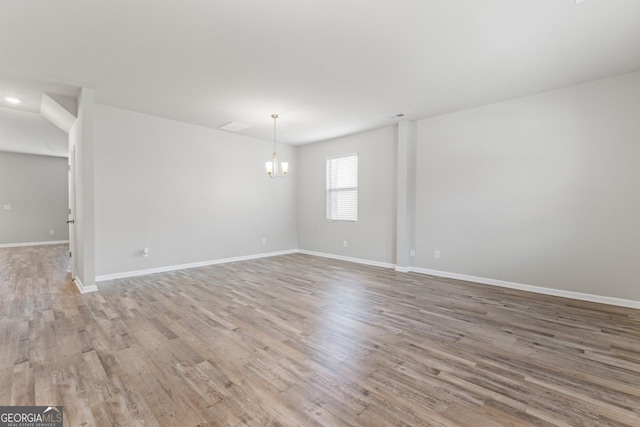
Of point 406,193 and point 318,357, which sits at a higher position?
point 406,193

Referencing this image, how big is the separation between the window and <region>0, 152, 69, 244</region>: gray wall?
8.51 meters

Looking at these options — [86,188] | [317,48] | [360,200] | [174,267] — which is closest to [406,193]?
[360,200]

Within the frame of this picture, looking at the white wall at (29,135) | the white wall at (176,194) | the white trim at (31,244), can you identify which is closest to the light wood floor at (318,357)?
the white wall at (176,194)

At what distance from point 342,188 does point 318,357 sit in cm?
451

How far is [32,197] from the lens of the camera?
8383 millimetres

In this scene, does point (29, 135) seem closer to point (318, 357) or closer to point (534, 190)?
point (318, 357)

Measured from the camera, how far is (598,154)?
3.46 meters

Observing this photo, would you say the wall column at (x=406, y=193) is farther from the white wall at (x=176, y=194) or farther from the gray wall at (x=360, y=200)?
the white wall at (x=176, y=194)

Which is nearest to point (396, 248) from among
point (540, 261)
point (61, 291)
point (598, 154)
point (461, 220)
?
point (461, 220)

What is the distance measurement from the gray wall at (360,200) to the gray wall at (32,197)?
7.77 metres

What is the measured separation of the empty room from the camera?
1833 millimetres

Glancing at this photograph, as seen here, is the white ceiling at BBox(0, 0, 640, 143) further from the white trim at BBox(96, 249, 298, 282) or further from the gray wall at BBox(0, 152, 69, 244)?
the gray wall at BBox(0, 152, 69, 244)

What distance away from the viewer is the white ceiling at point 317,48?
7.32 ft

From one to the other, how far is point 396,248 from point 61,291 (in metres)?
5.21
